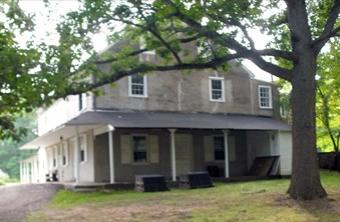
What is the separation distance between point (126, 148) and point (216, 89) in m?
7.31

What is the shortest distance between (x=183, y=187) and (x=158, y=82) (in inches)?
312

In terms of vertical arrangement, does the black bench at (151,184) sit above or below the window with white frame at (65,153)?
below

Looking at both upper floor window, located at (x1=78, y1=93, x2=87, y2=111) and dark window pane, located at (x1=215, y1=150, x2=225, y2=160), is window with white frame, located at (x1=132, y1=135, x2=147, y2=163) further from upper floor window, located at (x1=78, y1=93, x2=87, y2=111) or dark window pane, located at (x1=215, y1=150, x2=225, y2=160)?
dark window pane, located at (x1=215, y1=150, x2=225, y2=160)

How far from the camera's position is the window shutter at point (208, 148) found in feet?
101

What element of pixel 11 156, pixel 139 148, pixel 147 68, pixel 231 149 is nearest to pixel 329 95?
pixel 231 149

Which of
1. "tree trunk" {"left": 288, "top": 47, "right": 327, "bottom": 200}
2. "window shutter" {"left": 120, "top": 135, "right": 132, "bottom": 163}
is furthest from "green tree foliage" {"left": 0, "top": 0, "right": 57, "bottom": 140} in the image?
"window shutter" {"left": 120, "top": 135, "right": 132, "bottom": 163}

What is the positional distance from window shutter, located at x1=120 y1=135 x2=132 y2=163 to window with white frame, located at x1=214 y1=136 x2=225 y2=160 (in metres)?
5.68

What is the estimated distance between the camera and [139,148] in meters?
28.6

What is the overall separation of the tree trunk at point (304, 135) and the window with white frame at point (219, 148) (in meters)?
16.3

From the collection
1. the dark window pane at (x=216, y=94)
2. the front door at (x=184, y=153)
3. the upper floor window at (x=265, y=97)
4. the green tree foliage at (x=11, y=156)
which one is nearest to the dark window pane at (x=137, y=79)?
the front door at (x=184, y=153)

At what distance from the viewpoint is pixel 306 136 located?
14.7 metres

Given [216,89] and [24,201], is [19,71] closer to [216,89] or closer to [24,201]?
[24,201]

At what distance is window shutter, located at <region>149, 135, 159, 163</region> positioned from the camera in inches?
1138

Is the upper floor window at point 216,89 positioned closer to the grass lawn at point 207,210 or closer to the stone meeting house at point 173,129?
the stone meeting house at point 173,129
